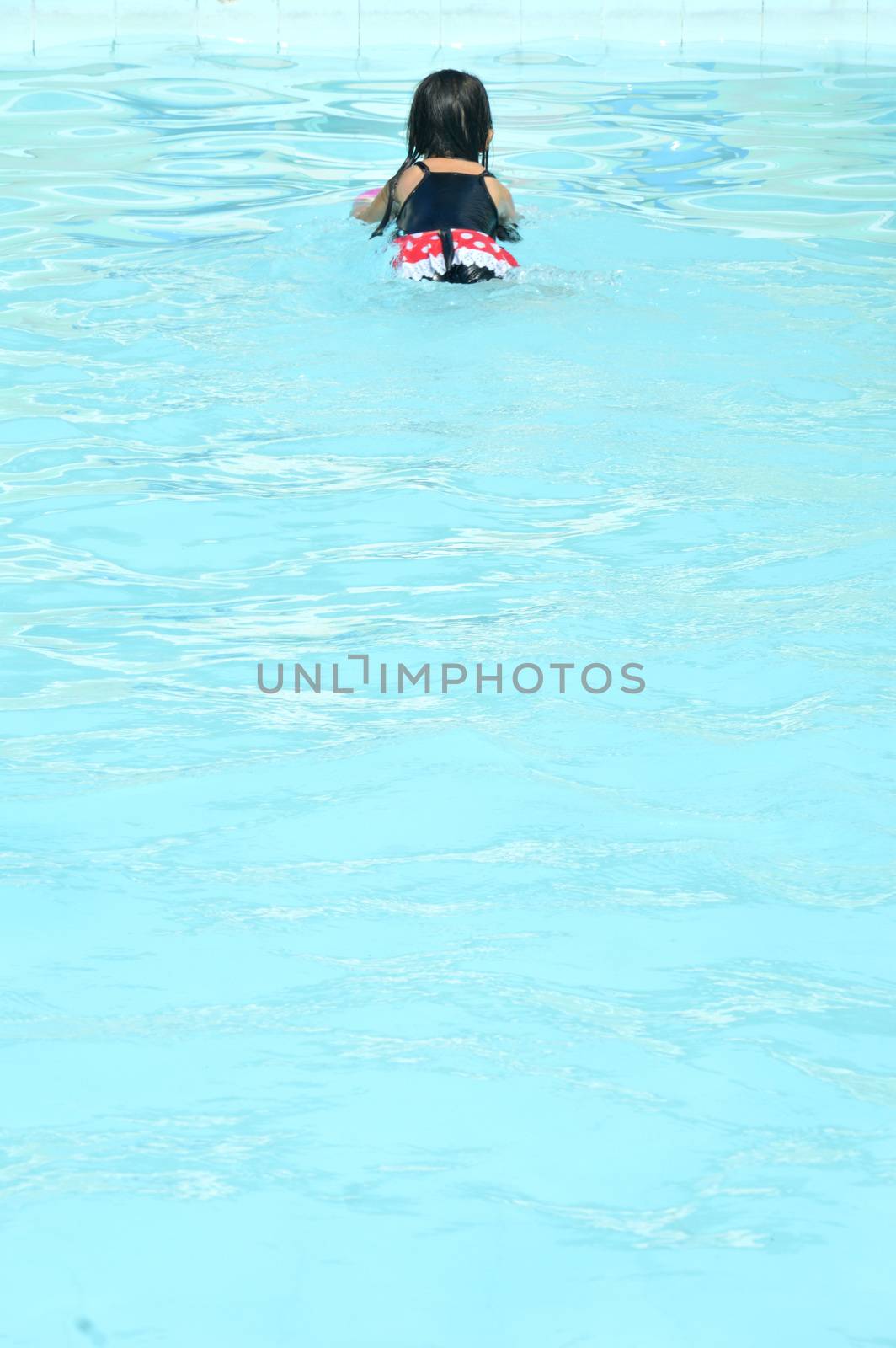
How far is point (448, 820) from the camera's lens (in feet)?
8.38

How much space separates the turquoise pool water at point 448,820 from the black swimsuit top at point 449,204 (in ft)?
0.84

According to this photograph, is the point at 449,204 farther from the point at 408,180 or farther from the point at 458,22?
the point at 458,22

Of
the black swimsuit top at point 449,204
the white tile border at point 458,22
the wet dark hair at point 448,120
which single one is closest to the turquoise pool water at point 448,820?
the black swimsuit top at point 449,204

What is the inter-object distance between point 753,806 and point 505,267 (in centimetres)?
352

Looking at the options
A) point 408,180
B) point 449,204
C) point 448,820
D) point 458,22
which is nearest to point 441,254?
point 449,204

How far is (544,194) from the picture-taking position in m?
7.68

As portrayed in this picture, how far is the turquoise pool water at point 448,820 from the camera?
1.71 m

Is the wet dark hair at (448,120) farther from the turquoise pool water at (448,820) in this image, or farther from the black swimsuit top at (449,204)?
the turquoise pool water at (448,820)

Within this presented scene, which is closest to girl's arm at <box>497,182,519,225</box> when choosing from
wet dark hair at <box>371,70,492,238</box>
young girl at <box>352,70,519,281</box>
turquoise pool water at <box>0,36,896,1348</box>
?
Answer: young girl at <box>352,70,519,281</box>

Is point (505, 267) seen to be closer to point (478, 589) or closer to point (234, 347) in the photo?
point (234, 347)

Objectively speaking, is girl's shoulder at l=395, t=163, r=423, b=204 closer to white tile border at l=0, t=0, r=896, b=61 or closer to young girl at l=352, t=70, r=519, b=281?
young girl at l=352, t=70, r=519, b=281

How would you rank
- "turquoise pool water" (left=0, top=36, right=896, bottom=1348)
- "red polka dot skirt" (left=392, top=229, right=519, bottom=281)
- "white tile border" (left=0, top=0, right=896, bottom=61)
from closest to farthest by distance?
"turquoise pool water" (left=0, top=36, right=896, bottom=1348) < "red polka dot skirt" (left=392, top=229, right=519, bottom=281) < "white tile border" (left=0, top=0, right=896, bottom=61)

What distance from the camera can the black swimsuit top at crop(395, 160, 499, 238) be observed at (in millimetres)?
5559

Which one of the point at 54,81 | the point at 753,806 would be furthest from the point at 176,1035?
the point at 54,81
